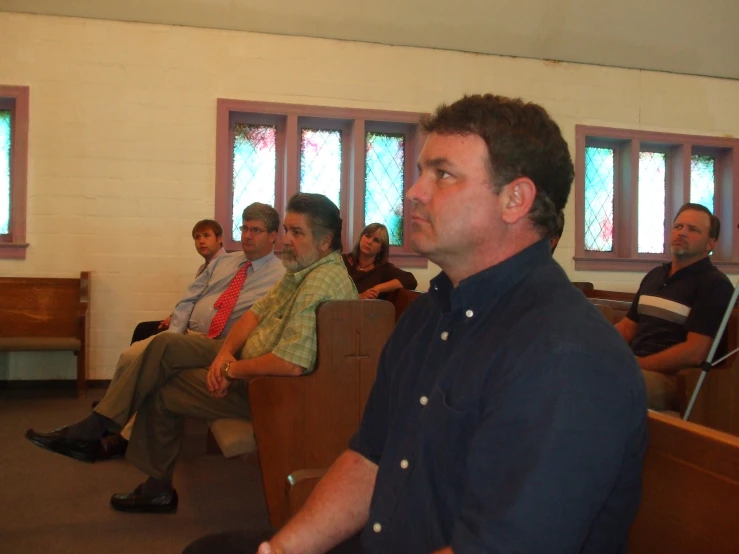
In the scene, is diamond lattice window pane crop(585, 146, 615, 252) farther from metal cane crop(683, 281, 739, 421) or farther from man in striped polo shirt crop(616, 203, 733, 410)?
metal cane crop(683, 281, 739, 421)

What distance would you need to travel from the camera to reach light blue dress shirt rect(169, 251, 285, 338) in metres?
3.66

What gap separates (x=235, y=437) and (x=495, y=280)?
1736 mm

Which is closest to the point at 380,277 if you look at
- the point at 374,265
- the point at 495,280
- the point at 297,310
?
the point at 374,265

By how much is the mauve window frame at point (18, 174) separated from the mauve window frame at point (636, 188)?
4635 mm

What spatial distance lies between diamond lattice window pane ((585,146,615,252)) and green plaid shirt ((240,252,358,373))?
459 centimetres

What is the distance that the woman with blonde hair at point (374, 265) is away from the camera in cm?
480

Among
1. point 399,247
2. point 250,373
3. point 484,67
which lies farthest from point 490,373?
point 484,67

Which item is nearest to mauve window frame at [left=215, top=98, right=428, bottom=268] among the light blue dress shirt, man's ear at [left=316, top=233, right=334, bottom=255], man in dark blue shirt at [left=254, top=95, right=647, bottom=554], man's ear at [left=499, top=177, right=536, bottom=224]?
the light blue dress shirt

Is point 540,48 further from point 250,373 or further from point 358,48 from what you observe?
point 250,373

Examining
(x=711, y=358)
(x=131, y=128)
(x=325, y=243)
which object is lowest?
(x=711, y=358)

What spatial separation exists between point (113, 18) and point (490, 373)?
5477 millimetres

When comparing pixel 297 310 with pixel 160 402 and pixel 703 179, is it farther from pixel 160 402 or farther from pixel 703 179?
pixel 703 179

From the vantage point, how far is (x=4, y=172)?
5.70 meters

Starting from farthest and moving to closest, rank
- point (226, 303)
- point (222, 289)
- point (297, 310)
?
point (222, 289) → point (226, 303) → point (297, 310)
